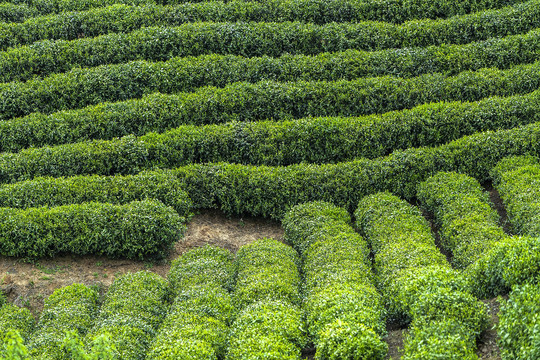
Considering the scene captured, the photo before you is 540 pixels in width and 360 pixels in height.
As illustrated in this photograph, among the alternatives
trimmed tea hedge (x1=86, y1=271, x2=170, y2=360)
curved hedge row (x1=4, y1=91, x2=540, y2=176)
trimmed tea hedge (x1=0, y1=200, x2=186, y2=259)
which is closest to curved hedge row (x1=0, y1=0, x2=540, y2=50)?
curved hedge row (x1=4, y1=91, x2=540, y2=176)

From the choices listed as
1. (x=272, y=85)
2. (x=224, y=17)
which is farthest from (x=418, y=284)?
(x=224, y=17)

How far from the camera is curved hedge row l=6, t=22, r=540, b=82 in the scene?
26.0m

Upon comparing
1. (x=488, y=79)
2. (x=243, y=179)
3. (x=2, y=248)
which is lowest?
(x=2, y=248)

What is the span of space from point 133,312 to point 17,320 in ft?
10.6

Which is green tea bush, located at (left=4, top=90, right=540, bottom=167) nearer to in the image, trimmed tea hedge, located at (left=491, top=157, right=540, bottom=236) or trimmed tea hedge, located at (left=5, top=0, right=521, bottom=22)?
trimmed tea hedge, located at (left=491, top=157, right=540, bottom=236)

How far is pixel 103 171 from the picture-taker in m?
22.5

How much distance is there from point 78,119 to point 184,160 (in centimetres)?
432

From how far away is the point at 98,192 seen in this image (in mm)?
21062

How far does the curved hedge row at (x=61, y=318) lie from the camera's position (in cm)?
1542

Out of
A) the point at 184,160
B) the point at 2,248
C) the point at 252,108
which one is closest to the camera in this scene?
the point at 2,248

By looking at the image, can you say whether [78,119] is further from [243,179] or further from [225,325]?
[225,325]

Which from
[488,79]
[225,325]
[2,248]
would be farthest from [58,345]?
[488,79]

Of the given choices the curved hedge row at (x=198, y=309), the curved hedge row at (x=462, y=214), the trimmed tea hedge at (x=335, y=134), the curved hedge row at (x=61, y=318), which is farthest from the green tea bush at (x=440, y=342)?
the trimmed tea hedge at (x=335, y=134)

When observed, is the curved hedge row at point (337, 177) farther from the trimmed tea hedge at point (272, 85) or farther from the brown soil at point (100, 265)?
the trimmed tea hedge at point (272, 85)
